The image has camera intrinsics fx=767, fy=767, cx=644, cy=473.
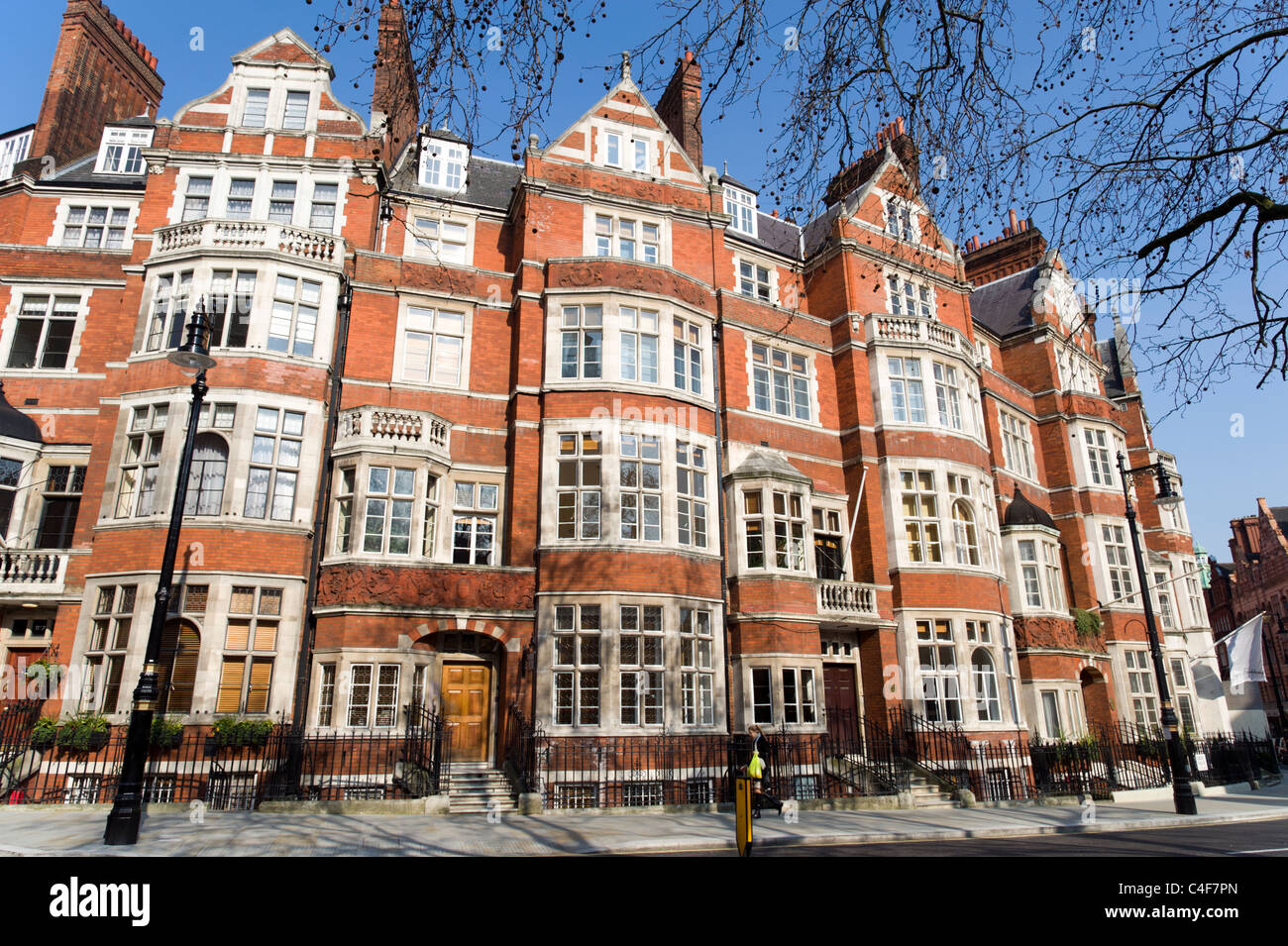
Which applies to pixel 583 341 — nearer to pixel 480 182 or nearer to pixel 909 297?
pixel 480 182

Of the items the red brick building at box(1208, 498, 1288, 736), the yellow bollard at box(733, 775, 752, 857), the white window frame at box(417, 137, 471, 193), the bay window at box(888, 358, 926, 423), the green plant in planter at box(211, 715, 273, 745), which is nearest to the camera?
the yellow bollard at box(733, 775, 752, 857)

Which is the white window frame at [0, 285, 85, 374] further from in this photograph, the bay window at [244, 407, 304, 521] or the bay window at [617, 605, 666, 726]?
the bay window at [617, 605, 666, 726]

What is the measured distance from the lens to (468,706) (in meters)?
18.2

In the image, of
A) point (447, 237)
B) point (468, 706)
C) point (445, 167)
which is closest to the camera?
point (468, 706)

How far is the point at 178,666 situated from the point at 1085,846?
1734 cm

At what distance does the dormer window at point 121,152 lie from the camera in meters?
24.7

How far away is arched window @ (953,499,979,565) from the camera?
75.1 ft

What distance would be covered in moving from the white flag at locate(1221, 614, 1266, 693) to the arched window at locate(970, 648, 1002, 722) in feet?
47.7

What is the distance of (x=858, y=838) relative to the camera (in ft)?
41.0

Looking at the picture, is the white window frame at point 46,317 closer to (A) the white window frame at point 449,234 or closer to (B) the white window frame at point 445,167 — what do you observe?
(A) the white window frame at point 449,234

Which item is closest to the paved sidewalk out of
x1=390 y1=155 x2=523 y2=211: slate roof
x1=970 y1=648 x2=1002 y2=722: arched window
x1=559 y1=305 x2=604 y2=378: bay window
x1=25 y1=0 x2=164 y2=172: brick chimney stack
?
x1=970 y1=648 x2=1002 y2=722: arched window

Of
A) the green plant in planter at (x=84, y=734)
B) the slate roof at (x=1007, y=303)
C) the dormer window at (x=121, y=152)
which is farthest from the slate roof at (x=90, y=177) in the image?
the slate roof at (x=1007, y=303)

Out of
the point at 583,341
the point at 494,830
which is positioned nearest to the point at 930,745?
the point at 494,830
